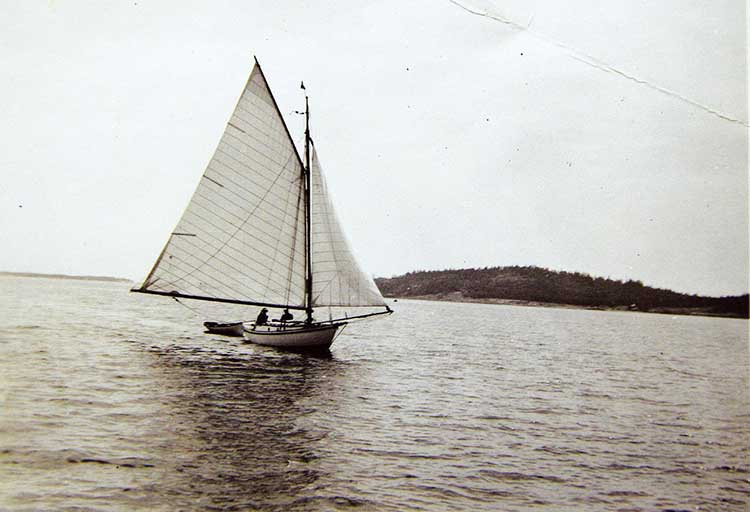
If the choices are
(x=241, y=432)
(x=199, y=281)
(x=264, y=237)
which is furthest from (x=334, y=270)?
(x=241, y=432)

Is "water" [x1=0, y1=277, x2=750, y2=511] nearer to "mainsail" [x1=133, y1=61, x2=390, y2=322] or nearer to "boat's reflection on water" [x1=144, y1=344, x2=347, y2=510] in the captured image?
"boat's reflection on water" [x1=144, y1=344, x2=347, y2=510]

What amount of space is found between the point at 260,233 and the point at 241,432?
1357 cm

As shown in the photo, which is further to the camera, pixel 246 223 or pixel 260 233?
pixel 260 233

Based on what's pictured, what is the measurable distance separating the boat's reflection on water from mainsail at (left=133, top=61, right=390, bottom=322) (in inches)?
132

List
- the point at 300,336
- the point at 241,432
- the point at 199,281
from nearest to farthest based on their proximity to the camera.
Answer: the point at 241,432, the point at 199,281, the point at 300,336

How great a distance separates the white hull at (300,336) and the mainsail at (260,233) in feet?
2.58

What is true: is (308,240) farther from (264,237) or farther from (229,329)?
(229,329)

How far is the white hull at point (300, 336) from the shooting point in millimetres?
26422

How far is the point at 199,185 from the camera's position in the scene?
78.7 feet

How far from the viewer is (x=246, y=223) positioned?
24875 mm

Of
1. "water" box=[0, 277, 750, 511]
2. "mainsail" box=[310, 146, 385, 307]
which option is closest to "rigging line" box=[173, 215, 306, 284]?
"mainsail" box=[310, 146, 385, 307]

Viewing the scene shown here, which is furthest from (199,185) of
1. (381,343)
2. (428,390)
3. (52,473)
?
(381,343)

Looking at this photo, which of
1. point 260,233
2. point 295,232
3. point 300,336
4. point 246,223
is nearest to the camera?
point 246,223

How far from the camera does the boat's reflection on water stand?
9352 millimetres
